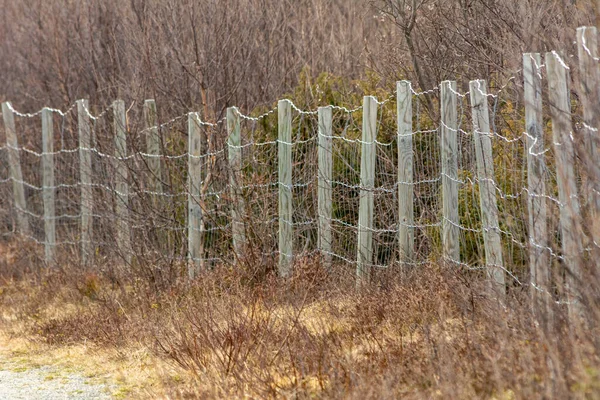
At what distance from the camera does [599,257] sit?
505 cm

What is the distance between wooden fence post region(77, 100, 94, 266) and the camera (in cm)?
1250

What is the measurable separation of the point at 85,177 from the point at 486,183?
6.59m

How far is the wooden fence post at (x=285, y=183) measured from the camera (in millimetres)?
10109

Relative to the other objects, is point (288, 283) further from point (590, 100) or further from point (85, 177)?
point (85, 177)

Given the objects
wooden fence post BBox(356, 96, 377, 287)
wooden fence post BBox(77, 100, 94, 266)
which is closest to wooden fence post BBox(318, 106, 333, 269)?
wooden fence post BBox(356, 96, 377, 287)

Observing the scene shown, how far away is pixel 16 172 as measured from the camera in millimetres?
14914

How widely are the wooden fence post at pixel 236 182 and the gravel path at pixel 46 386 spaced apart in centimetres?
220

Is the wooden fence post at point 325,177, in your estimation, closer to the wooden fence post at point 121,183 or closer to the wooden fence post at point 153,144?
the wooden fence post at point 153,144

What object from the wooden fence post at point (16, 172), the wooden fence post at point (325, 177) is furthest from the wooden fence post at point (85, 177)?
the wooden fence post at point (325, 177)

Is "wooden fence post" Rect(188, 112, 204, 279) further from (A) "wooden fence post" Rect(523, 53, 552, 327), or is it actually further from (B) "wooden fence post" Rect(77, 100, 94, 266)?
(A) "wooden fence post" Rect(523, 53, 552, 327)

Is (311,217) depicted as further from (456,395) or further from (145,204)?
(456,395)

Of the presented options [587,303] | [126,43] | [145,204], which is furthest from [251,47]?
[587,303]

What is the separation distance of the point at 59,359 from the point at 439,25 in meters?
5.02

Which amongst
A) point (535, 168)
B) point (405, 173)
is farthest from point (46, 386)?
point (535, 168)
